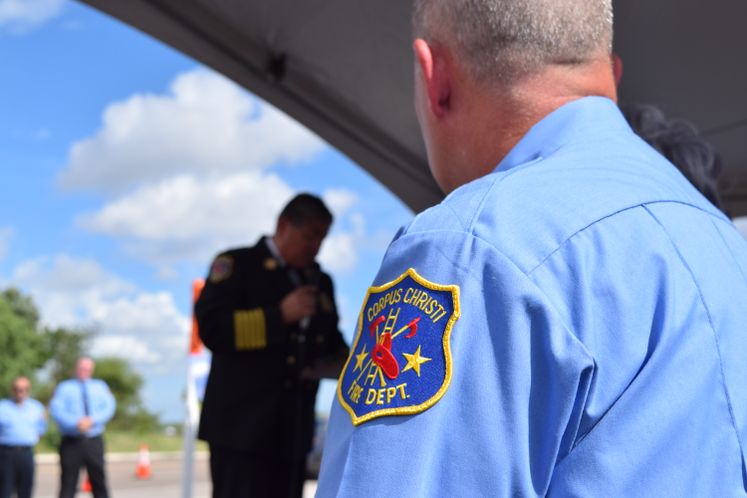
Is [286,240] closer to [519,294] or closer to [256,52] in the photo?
[256,52]

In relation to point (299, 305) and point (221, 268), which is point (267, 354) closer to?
point (299, 305)

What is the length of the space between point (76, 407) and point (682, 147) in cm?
857

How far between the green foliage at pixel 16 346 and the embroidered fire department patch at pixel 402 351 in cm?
4027

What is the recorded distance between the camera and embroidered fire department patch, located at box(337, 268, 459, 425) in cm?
80

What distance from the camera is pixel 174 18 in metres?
3.14

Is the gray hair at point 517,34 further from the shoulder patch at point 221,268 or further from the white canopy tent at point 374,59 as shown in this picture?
the shoulder patch at point 221,268

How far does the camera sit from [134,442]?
35656 mm

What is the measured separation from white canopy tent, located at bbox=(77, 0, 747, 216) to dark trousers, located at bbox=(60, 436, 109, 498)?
6411 mm

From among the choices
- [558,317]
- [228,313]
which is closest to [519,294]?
[558,317]

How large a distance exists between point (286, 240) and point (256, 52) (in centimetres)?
70

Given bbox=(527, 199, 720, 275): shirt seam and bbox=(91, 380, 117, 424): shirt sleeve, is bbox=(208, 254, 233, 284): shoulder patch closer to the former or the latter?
bbox=(527, 199, 720, 275): shirt seam

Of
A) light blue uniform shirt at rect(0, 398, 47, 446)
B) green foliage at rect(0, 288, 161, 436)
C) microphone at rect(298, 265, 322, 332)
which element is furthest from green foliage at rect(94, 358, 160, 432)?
microphone at rect(298, 265, 322, 332)

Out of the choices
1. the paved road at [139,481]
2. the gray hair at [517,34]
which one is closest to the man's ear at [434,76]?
the gray hair at [517,34]

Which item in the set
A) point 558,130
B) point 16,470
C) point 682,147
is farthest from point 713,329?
point 16,470
